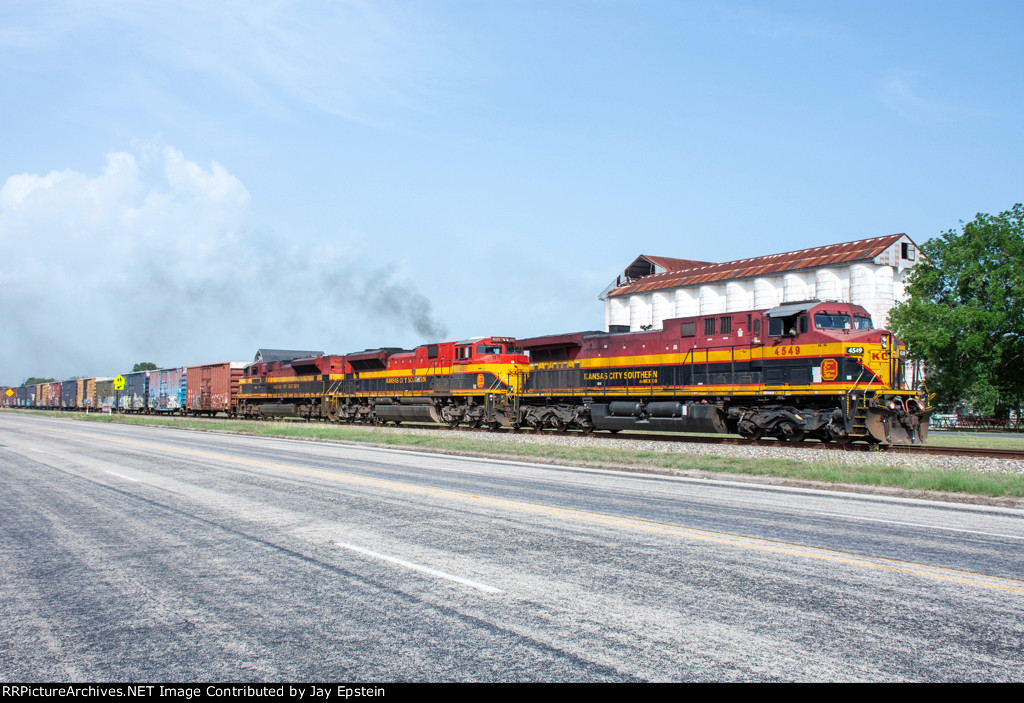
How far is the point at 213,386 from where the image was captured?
6172 cm

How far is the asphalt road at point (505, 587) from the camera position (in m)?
4.79

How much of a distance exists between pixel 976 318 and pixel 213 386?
55511mm

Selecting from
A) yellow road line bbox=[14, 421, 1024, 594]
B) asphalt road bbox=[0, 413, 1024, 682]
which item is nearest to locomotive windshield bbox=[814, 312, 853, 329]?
asphalt road bbox=[0, 413, 1024, 682]

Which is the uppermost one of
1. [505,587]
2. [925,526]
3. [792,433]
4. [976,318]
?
[976,318]

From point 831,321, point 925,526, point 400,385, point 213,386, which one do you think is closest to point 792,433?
point 831,321

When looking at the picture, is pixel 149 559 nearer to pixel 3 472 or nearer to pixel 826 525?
pixel 826 525

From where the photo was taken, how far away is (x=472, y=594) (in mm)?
6301

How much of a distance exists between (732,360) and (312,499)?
17.2 m

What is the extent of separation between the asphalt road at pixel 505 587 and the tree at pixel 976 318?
42648 mm

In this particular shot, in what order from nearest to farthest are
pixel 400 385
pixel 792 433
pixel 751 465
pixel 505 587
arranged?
pixel 505 587
pixel 751 465
pixel 792 433
pixel 400 385

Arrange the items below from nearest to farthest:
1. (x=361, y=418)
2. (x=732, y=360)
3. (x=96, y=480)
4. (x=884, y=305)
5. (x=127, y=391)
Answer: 1. (x=96, y=480)
2. (x=732, y=360)
3. (x=361, y=418)
4. (x=884, y=305)
5. (x=127, y=391)

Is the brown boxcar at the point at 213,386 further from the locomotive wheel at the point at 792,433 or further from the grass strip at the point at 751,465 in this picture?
the locomotive wheel at the point at 792,433

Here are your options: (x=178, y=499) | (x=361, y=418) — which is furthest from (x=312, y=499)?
(x=361, y=418)

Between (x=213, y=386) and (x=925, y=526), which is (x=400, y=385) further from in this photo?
(x=925, y=526)
